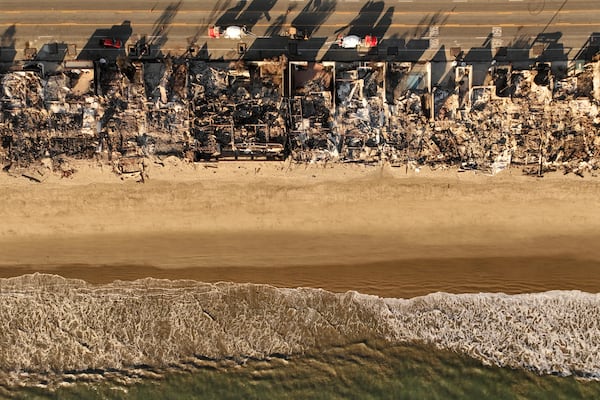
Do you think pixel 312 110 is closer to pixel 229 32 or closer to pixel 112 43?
pixel 229 32

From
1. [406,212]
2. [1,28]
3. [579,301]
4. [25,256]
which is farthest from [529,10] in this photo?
[25,256]

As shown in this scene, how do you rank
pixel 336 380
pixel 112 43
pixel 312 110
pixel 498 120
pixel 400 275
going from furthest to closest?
pixel 336 380 < pixel 400 275 < pixel 312 110 < pixel 498 120 < pixel 112 43

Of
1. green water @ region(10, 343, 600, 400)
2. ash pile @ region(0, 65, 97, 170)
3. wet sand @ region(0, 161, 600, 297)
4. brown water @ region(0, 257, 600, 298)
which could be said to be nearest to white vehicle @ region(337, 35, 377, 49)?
wet sand @ region(0, 161, 600, 297)

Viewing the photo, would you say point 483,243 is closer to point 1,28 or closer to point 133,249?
point 133,249

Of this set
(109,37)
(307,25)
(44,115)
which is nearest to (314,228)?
(307,25)

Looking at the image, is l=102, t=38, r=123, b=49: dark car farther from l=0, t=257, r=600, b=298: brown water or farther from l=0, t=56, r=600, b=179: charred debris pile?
l=0, t=257, r=600, b=298: brown water
